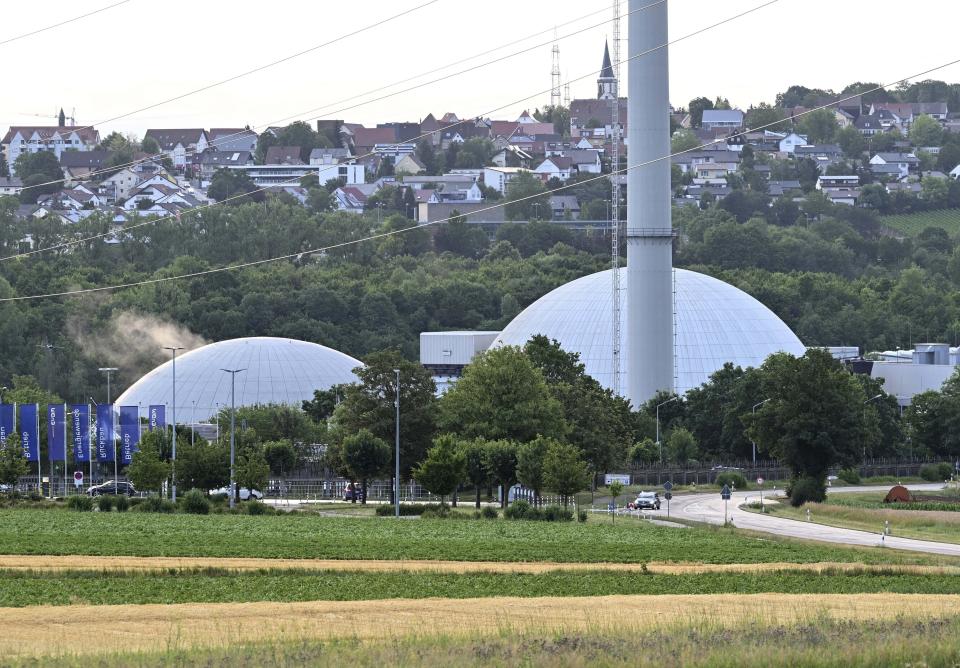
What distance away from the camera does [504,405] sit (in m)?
86.8

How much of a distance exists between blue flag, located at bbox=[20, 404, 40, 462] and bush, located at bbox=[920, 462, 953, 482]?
5406 centimetres

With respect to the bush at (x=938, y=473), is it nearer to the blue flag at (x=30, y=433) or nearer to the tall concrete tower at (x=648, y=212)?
the tall concrete tower at (x=648, y=212)

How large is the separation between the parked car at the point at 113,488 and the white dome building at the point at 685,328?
43.9 m

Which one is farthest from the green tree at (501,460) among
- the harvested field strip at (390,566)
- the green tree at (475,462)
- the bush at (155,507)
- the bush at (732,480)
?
the harvested field strip at (390,566)

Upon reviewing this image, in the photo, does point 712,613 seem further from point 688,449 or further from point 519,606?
point 688,449

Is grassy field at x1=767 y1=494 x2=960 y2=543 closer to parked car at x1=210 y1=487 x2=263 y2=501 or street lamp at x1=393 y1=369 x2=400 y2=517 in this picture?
street lamp at x1=393 y1=369 x2=400 y2=517

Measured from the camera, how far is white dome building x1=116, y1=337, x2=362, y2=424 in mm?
125250

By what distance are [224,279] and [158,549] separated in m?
132

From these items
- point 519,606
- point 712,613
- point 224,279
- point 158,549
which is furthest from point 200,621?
point 224,279

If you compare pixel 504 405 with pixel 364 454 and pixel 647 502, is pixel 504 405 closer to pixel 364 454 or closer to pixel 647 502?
pixel 364 454

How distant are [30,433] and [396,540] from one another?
115 ft

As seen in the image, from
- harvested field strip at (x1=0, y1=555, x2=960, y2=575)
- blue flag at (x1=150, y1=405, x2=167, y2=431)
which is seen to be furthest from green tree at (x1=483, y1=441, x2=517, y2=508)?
harvested field strip at (x1=0, y1=555, x2=960, y2=575)

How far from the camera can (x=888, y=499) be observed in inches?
3275

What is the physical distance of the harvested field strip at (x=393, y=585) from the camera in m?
39.2
